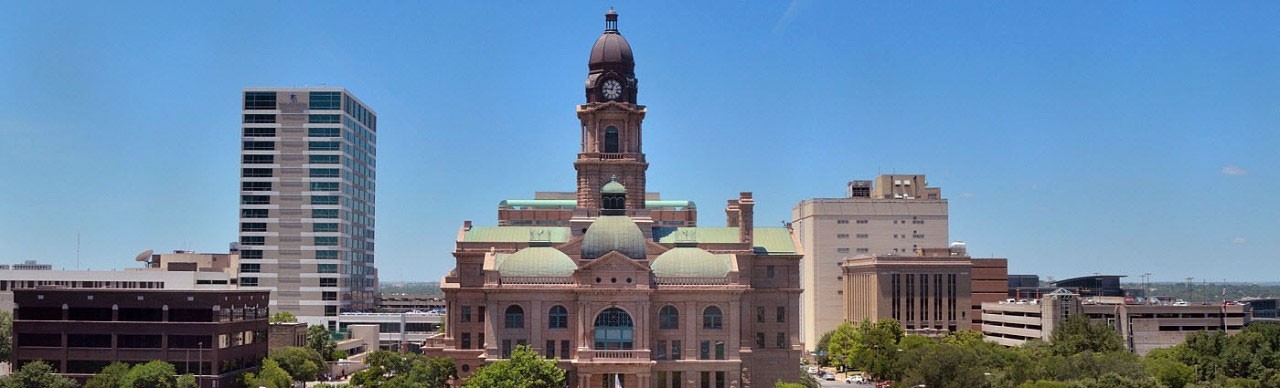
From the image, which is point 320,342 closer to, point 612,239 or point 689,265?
point 612,239

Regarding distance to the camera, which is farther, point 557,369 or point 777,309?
point 777,309

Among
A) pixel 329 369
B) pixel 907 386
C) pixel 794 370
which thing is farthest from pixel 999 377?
pixel 329 369

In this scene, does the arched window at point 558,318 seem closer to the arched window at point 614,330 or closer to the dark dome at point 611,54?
the arched window at point 614,330

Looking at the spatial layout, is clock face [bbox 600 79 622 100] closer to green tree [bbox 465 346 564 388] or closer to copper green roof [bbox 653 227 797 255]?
copper green roof [bbox 653 227 797 255]

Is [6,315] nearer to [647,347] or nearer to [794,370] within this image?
[647,347]

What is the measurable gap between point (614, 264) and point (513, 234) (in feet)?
61.4

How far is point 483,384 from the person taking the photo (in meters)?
132

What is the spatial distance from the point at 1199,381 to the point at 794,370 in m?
40.8

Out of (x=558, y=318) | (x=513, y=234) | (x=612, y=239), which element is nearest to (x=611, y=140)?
(x=513, y=234)

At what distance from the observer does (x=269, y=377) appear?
5910 inches

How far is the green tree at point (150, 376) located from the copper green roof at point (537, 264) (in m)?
33.0

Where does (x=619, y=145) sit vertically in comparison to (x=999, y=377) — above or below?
above

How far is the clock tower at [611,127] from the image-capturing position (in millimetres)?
166875

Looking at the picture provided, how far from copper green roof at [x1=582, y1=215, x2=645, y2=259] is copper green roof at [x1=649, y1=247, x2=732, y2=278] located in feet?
10.1
